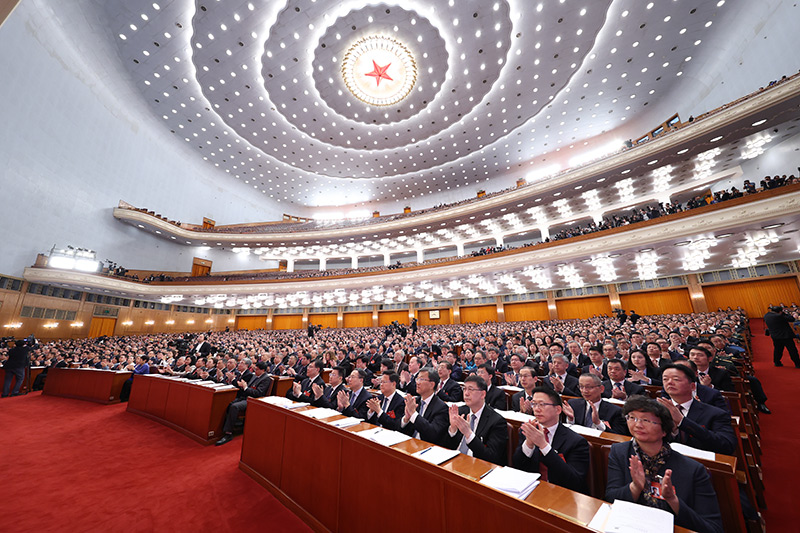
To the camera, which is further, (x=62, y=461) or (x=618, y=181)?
(x=618, y=181)

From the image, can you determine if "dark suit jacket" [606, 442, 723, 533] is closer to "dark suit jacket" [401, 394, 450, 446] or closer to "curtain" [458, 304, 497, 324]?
"dark suit jacket" [401, 394, 450, 446]

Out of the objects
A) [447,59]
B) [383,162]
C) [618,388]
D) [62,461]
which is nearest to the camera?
[618,388]

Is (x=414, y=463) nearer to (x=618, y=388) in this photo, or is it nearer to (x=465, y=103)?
(x=618, y=388)

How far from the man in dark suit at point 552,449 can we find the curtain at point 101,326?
23225 mm

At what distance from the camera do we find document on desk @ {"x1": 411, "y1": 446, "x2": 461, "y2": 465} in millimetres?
1665

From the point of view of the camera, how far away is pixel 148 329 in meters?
19.8

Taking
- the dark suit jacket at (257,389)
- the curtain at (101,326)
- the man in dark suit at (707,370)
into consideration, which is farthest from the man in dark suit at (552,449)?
the curtain at (101,326)

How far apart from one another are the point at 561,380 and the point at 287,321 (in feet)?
81.1

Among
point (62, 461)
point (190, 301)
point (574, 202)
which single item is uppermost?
point (574, 202)

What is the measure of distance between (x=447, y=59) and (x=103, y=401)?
62.2 ft

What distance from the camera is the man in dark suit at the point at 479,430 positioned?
78.4 inches

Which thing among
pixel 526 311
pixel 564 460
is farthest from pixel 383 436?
pixel 526 311

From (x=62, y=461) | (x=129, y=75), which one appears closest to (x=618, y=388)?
(x=62, y=461)

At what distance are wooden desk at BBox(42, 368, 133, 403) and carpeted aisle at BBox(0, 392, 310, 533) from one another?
57.4 inches
